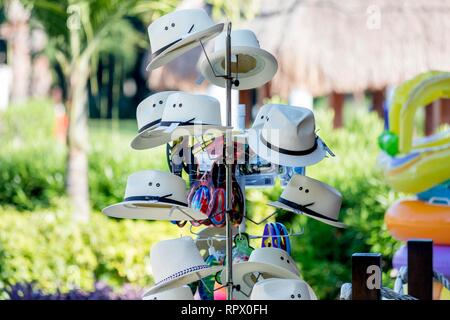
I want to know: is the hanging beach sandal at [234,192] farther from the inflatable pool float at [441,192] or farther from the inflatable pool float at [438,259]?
the inflatable pool float at [441,192]

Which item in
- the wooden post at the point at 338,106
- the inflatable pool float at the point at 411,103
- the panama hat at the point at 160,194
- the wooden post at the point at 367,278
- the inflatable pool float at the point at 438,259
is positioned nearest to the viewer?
the wooden post at the point at 367,278

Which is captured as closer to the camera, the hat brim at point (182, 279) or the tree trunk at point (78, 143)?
the hat brim at point (182, 279)

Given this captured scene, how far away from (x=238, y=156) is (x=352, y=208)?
3836 millimetres

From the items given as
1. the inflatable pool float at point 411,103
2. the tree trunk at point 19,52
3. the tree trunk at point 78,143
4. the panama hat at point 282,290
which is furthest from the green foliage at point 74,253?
the tree trunk at point 19,52

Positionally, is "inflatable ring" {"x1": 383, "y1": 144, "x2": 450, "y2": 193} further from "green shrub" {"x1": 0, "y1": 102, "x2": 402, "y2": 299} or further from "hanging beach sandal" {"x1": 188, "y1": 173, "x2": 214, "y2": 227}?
"hanging beach sandal" {"x1": 188, "y1": 173, "x2": 214, "y2": 227}

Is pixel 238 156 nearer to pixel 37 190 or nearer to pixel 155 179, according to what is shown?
pixel 155 179

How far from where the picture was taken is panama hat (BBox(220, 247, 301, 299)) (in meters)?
2.85

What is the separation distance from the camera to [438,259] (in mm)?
4516

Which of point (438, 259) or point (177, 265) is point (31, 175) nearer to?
point (438, 259)

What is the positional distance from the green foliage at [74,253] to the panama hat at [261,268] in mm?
3082

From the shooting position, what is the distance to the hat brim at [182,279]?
2.84m

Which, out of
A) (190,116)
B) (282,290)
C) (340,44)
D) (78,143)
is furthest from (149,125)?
(340,44)

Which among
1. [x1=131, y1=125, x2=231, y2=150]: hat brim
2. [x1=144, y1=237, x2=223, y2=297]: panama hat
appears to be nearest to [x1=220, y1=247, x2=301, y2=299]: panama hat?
[x1=144, y1=237, x2=223, y2=297]: panama hat

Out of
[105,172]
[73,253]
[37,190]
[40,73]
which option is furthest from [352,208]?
[40,73]
